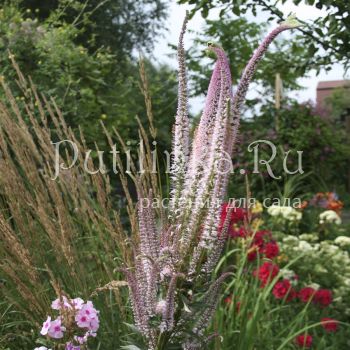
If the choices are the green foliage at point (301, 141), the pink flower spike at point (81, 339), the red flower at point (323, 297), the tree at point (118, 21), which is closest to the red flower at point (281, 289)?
the red flower at point (323, 297)

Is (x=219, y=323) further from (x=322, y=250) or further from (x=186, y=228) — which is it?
(x=322, y=250)

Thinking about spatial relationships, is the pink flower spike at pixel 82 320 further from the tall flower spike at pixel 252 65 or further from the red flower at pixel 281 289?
the red flower at pixel 281 289

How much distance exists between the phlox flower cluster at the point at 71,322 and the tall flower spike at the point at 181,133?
0.44m

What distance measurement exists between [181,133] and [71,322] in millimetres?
667

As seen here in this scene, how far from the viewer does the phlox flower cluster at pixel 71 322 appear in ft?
6.08

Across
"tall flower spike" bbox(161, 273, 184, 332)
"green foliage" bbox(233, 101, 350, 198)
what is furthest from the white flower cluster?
"tall flower spike" bbox(161, 273, 184, 332)

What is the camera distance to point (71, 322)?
6.15 ft

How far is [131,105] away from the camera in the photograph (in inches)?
269

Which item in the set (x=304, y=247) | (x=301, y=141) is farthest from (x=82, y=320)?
(x=301, y=141)

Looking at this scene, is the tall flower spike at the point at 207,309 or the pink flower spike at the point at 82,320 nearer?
the tall flower spike at the point at 207,309

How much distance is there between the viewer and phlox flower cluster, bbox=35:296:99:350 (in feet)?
6.08

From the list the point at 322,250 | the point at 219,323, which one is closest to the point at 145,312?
the point at 219,323

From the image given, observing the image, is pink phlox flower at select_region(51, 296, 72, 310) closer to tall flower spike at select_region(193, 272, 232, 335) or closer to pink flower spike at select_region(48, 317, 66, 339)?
pink flower spike at select_region(48, 317, 66, 339)

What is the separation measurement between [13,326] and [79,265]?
480 millimetres
